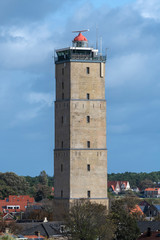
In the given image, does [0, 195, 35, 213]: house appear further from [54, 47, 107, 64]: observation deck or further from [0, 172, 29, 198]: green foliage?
[54, 47, 107, 64]: observation deck

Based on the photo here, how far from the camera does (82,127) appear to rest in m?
81.4

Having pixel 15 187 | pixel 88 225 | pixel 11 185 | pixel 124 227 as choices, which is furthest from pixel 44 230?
pixel 11 185

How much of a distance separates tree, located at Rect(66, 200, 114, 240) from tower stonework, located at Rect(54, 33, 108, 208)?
13.8 metres

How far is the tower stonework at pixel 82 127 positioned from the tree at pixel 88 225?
13790 mm

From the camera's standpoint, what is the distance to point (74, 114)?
81125 mm

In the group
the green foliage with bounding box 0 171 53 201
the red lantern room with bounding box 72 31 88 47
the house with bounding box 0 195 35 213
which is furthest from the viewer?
the green foliage with bounding box 0 171 53 201

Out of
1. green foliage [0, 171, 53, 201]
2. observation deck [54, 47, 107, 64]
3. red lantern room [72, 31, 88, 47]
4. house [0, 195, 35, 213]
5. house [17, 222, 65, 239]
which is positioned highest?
red lantern room [72, 31, 88, 47]

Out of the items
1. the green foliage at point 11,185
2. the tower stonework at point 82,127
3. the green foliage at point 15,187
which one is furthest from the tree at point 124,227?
the green foliage at point 11,185

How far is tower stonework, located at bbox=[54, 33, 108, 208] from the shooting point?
81.2 m

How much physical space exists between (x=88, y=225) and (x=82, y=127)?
18436 mm

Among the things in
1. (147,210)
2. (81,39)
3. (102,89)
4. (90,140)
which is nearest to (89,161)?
(90,140)

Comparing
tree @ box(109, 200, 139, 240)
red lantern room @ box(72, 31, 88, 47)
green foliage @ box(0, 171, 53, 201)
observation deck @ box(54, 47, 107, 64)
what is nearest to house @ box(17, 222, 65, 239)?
tree @ box(109, 200, 139, 240)

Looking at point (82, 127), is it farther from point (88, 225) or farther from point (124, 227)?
point (88, 225)

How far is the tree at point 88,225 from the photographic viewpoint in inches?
2510
